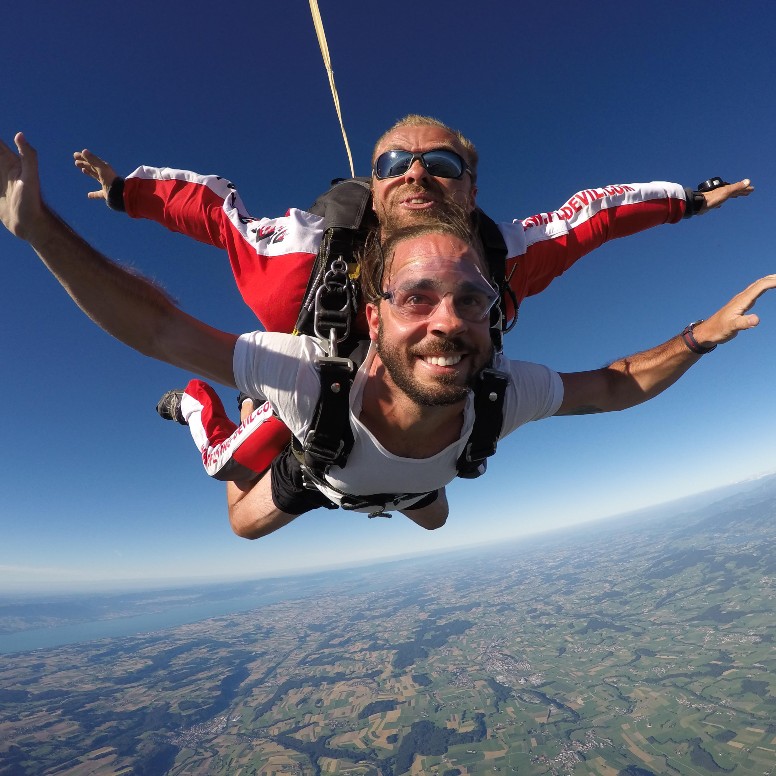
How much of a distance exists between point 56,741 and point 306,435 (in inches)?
3026

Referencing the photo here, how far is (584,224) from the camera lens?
258 centimetres

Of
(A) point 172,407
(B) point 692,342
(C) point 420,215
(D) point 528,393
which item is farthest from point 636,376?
(A) point 172,407

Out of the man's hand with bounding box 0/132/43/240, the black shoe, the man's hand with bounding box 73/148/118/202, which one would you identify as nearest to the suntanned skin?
the man's hand with bounding box 0/132/43/240

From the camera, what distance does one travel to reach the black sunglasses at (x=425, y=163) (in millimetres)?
2250

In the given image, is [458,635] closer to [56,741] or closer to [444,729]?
[444,729]

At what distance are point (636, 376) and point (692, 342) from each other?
321mm

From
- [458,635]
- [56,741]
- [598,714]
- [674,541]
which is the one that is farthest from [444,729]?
[674,541]

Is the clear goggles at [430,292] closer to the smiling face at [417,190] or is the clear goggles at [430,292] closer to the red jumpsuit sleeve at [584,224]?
the smiling face at [417,190]

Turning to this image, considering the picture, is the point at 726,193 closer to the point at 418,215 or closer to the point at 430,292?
the point at 418,215

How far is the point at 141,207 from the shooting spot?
237 centimetres

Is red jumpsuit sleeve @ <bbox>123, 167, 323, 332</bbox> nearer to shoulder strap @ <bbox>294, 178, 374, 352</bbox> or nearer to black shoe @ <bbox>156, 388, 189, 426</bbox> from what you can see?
shoulder strap @ <bbox>294, 178, 374, 352</bbox>

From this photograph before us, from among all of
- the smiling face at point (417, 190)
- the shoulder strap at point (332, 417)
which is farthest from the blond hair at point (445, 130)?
the shoulder strap at point (332, 417)

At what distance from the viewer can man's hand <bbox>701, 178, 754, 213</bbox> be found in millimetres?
2611

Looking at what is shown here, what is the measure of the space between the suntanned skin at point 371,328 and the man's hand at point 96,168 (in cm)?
124
